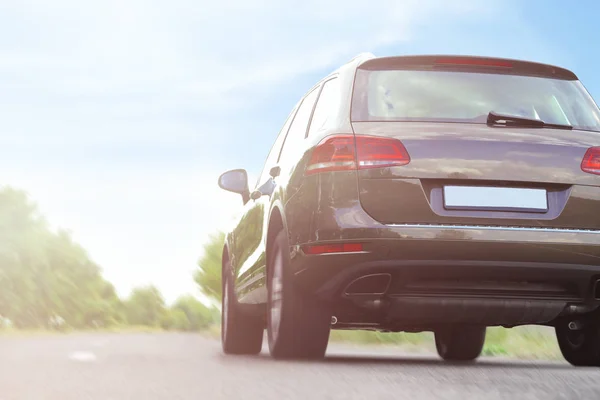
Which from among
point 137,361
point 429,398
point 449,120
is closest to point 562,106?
point 449,120

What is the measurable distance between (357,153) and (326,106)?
2.73ft

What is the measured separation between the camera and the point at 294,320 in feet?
23.1

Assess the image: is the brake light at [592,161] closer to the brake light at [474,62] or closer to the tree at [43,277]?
the brake light at [474,62]

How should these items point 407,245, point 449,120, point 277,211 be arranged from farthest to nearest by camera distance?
point 277,211
point 449,120
point 407,245

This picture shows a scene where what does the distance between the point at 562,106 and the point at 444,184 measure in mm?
1218

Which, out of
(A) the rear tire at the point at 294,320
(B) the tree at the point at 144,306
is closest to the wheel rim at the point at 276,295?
(A) the rear tire at the point at 294,320

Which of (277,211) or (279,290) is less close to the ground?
(277,211)

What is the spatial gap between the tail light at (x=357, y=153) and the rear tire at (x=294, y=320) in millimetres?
638

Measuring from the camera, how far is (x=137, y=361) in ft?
27.2

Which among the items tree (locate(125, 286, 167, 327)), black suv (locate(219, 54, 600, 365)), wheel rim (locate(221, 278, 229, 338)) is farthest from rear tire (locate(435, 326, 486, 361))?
tree (locate(125, 286, 167, 327))

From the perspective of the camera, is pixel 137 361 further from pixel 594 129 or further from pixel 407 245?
pixel 594 129

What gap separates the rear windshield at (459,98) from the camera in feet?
22.8

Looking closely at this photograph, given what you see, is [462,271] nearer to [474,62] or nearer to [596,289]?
[596,289]

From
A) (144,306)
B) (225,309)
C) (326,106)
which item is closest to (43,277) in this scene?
(144,306)
